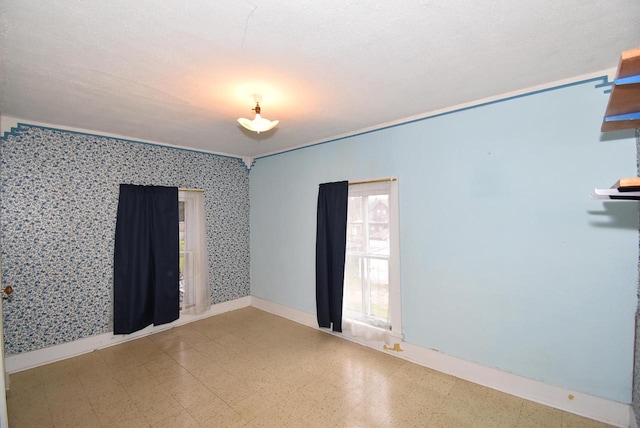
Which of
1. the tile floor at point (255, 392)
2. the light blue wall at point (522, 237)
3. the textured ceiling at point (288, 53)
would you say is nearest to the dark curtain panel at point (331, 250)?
the tile floor at point (255, 392)

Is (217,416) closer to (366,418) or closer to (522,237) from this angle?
(366,418)

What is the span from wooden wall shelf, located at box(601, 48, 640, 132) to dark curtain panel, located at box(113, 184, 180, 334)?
4.39 meters

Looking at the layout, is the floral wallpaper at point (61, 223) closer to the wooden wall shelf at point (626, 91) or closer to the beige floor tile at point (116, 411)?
the beige floor tile at point (116, 411)

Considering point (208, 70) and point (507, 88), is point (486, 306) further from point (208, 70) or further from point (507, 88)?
point (208, 70)

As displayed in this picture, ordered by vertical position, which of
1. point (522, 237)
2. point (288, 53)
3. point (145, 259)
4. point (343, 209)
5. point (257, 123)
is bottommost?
point (145, 259)

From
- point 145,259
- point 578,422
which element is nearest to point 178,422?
point 145,259

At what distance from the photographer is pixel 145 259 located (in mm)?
3717

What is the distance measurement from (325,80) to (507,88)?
5.10ft

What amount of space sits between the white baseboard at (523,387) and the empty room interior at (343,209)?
0.05 feet

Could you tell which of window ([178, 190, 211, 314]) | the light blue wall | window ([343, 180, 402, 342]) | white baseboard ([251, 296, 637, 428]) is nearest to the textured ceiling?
the light blue wall

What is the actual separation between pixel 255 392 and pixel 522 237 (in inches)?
Answer: 109

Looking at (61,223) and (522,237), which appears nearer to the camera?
(522,237)

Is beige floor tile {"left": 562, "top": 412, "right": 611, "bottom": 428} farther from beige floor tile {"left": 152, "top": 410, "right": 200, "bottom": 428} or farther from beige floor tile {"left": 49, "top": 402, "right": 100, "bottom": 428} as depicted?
beige floor tile {"left": 49, "top": 402, "right": 100, "bottom": 428}

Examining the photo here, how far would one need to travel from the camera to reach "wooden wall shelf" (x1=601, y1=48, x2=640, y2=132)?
3.04 ft
